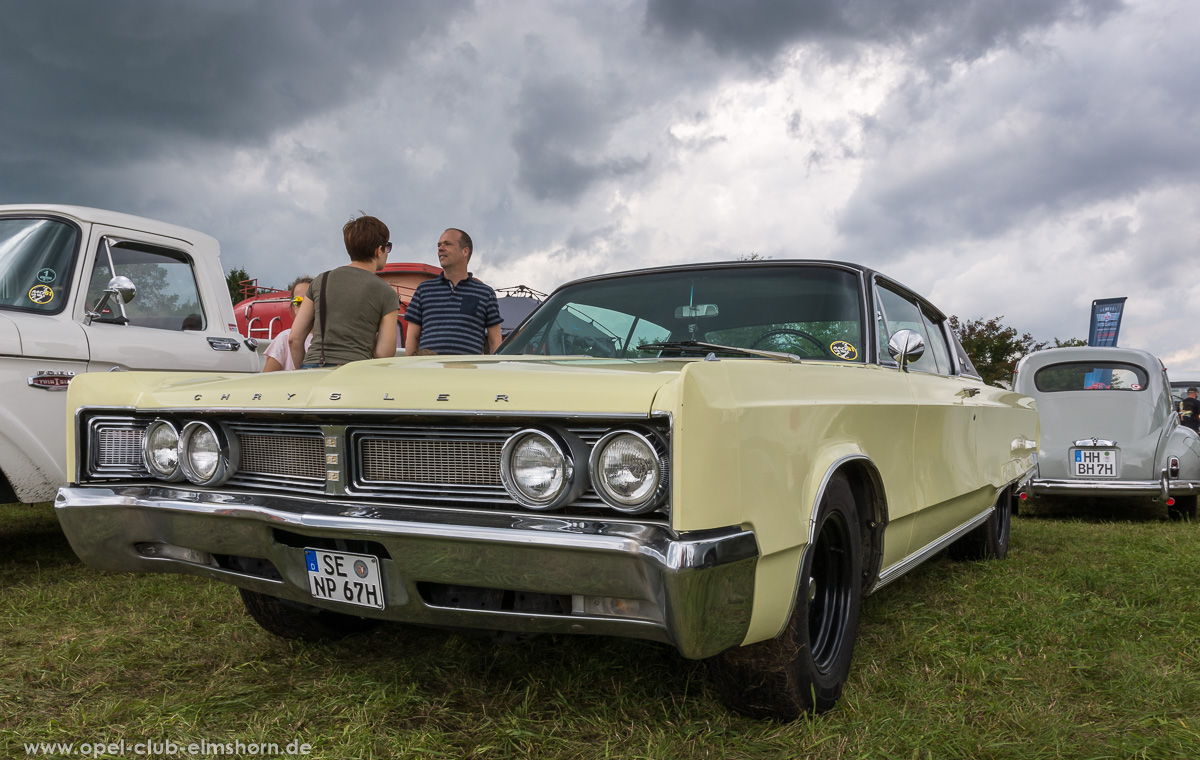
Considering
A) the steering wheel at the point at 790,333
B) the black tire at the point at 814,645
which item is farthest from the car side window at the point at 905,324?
the black tire at the point at 814,645

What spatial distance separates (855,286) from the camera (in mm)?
3332

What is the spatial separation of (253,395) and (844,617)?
1.84m

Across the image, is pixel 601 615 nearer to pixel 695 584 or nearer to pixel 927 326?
pixel 695 584

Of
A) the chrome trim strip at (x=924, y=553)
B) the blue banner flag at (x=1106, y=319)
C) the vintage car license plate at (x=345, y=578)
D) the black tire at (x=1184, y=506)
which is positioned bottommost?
the black tire at (x=1184, y=506)

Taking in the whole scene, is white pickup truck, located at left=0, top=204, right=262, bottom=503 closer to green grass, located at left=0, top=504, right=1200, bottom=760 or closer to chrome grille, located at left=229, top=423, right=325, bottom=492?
green grass, located at left=0, top=504, right=1200, bottom=760

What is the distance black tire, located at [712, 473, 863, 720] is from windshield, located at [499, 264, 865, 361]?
0.82 meters

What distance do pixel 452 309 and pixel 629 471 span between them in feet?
10.5

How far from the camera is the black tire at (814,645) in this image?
2.22 metres

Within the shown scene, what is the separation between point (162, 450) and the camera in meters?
2.59

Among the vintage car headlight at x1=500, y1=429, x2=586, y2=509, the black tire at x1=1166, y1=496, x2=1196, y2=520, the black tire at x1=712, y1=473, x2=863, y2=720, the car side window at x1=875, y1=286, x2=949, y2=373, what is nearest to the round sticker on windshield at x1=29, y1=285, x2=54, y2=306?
the vintage car headlight at x1=500, y1=429, x2=586, y2=509

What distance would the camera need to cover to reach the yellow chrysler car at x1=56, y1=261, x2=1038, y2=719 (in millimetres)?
1859

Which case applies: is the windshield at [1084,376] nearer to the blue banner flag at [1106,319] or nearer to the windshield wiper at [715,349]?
the windshield wiper at [715,349]

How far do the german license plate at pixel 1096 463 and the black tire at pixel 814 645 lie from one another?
6067 millimetres

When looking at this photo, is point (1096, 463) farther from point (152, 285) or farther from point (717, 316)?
point (152, 285)
